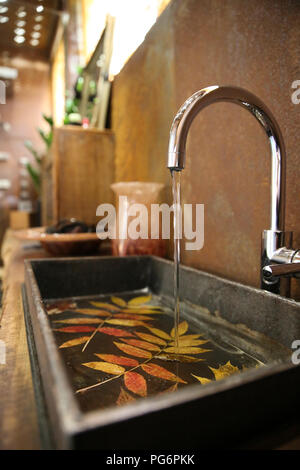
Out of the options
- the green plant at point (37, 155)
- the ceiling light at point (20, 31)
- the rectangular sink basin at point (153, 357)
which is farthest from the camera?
the ceiling light at point (20, 31)

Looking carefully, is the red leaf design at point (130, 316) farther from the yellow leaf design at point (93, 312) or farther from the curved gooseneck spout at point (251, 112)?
the curved gooseneck spout at point (251, 112)

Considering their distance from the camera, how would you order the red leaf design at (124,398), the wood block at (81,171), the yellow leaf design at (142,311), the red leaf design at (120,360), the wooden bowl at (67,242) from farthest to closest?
the wood block at (81,171) → the wooden bowl at (67,242) → the yellow leaf design at (142,311) → the red leaf design at (120,360) → the red leaf design at (124,398)

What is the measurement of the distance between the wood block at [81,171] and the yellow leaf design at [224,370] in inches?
70.3

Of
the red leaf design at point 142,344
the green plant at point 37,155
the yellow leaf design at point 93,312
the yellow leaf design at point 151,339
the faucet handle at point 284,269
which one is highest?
the green plant at point 37,155

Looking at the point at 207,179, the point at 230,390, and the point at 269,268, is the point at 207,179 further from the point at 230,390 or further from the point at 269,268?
the point at 230,390

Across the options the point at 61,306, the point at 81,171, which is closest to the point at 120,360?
the point at 61,306

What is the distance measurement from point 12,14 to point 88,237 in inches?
156

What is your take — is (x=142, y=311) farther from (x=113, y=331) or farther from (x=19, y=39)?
(x=19, y=39)

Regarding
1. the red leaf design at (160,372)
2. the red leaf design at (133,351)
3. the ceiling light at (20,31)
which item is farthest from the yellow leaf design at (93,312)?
the ceiling light at (20,31)

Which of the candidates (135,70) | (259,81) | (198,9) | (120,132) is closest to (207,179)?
(259,81)

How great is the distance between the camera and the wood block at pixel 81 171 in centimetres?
218

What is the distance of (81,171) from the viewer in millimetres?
2238

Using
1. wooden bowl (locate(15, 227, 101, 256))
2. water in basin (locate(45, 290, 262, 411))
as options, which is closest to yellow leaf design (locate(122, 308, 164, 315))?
water in basin (locate(45, 290, 262, 411))

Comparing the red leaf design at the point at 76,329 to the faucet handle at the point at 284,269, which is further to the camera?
the red leaf design at the point at 76,329
